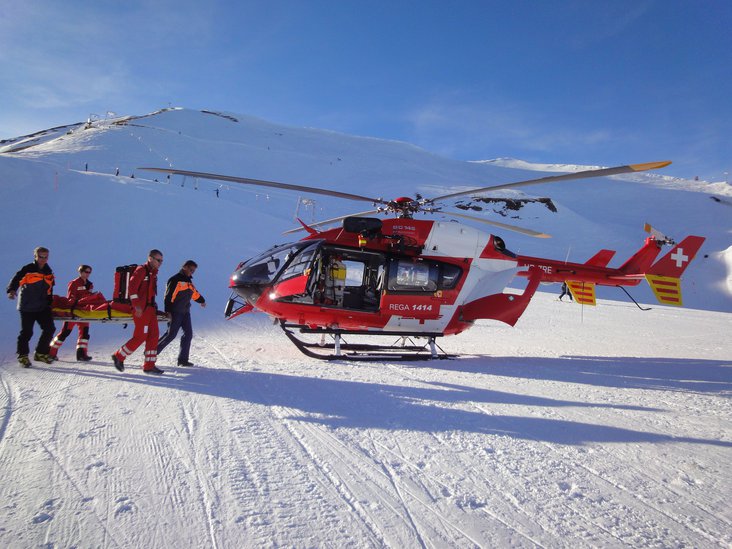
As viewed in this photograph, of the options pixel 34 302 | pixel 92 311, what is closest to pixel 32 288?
pixel 34 302

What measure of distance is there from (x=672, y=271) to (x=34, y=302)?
38.0 feet

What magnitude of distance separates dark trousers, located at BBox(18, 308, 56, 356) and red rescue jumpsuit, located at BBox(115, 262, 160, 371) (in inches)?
47.7

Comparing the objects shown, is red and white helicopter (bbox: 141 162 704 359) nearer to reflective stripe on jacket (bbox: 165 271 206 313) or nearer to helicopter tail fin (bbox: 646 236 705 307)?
reflective stripe on jacket (bbox: 165 271 206 313)

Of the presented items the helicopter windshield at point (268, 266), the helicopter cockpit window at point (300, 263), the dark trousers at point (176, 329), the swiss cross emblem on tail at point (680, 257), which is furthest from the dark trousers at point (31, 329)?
the swiss cross emblem on tail at point (680, 257)

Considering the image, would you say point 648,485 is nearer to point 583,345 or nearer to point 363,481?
point 363,481

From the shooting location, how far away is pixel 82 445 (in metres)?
3.22

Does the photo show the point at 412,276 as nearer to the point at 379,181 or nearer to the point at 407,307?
the point at 407,307

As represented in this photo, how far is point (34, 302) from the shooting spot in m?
5.57

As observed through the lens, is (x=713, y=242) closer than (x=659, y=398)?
No

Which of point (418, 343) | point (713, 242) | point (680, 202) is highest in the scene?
point (680, 202)

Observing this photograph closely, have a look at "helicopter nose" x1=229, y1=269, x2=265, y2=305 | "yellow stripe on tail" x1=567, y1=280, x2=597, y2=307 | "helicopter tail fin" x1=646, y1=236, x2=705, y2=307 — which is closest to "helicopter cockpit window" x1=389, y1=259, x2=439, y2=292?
"helicopter nose" x1=229, y1=269, x2=265, y2=305

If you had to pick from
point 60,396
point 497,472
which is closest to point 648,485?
point 497,472

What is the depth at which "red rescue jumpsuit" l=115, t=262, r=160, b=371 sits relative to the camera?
5395 millimetres

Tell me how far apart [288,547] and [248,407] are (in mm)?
2161
